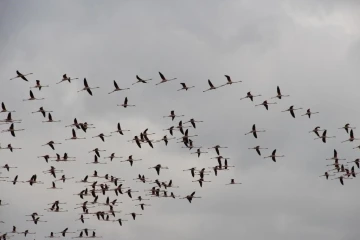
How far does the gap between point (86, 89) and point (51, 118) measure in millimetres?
10387

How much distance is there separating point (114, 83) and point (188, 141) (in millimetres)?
14492

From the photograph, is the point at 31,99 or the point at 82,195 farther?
the point at 82,195

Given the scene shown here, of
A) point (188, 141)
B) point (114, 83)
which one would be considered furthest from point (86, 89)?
point (188, 141)

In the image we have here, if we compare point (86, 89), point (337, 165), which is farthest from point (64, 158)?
point (337, 165)

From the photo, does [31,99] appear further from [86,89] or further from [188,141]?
[188,141]

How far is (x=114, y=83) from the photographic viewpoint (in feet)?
620

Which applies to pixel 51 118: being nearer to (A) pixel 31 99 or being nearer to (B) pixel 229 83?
(A) pixel 31 99

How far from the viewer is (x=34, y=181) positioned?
638 ft

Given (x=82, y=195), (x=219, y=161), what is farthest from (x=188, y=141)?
(x=82, y=195)

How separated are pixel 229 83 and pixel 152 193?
22.3 meters

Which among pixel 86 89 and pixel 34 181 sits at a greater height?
pixel 86 89

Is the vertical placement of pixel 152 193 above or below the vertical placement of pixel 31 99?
below

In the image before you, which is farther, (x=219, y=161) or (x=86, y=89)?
(x=219, y=161)

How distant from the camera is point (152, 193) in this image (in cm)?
19575
